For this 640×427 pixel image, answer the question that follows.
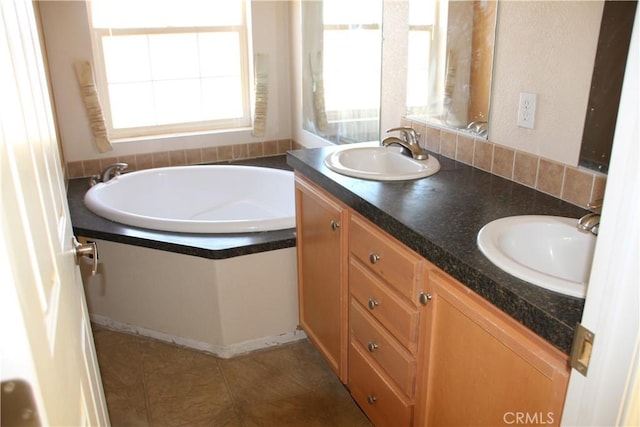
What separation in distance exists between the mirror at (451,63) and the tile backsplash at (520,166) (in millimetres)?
50

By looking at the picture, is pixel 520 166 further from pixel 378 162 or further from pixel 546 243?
pixel 378 162

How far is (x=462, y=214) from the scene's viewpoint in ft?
4.94

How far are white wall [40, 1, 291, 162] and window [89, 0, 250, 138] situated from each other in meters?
0.10

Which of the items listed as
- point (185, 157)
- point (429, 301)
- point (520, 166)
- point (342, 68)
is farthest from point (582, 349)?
point (185, 157)

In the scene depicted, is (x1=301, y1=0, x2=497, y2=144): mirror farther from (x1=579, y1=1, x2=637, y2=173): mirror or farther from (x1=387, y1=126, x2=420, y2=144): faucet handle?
(x1=579, y1=1, x2=637, y2=173): mirror

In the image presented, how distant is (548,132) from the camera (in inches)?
65.6

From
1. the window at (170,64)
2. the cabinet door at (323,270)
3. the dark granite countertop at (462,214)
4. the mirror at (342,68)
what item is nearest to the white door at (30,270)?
the dark granite countertop at (462,214)

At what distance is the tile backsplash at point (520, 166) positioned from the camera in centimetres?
155

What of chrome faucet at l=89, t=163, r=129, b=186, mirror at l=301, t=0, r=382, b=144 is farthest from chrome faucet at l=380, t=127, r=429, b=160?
chrome faucet at l=89, t=163, r=129, b=186

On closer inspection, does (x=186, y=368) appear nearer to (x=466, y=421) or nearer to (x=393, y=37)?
(x=466, y=421)

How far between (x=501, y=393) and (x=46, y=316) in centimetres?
94

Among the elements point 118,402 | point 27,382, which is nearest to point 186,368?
point 118,402

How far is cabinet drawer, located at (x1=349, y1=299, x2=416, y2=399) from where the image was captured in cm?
156

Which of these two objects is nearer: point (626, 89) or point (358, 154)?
point (626, 89)
